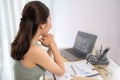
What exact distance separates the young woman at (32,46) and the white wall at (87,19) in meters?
1.11

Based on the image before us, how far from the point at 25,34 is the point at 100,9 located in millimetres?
1534

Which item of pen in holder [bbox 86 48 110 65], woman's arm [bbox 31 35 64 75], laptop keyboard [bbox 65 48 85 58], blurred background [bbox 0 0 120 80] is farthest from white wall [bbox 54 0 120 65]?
woman's arm [bbox 31 35 64 75]

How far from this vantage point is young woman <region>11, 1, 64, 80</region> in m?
1.16

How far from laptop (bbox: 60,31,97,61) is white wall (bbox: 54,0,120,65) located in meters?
0.44

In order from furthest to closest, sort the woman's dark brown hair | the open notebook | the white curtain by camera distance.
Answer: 1. the white curtain
2. the open notebook
3. the woman's dark brown hair

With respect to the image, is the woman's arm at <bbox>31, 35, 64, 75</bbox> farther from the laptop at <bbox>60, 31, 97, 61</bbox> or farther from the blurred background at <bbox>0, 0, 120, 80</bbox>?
the blurred background at <bbox>0, 0, 120, 80</bbox>

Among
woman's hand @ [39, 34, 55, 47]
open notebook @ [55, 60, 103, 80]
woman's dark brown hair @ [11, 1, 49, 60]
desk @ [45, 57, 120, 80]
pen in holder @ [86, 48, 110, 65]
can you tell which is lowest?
desk @ [45, 57, 120, 80]

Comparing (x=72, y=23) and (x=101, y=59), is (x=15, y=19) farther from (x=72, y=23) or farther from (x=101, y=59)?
(x=101, y=59)

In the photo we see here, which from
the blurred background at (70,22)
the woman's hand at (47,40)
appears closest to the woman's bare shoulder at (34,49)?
the woman's hand at (47,40)

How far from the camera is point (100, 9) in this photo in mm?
2436

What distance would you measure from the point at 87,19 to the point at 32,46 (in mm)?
1387

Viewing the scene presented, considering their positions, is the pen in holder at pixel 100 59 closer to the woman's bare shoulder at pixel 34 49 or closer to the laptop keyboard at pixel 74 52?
the laptop keyboard at pixel 74 52

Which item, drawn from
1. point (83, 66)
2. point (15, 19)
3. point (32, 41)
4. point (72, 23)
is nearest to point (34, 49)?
point (32, 41)

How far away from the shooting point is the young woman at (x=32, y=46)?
1163 millimetres
